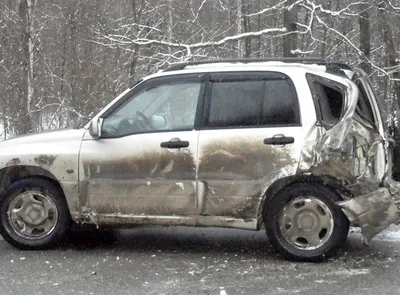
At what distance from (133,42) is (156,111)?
29.4 ft

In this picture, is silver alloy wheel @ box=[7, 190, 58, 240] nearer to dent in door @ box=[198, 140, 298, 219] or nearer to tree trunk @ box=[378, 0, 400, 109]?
dent in door @ box=[198, 140, 298, 219]

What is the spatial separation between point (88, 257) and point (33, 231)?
0.65 m

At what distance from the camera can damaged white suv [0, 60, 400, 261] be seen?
19.7 feet

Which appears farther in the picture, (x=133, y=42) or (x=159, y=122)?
(x=133, y=42)

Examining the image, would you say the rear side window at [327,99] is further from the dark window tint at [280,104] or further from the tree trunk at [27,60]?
the tree trunk at [27,60]

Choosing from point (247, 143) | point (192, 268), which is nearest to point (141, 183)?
point (192, 268)

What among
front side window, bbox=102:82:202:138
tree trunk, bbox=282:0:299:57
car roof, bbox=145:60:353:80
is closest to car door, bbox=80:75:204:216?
front side window, bbox=102:82:202:138

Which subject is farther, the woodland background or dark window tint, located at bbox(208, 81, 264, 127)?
the woodland background

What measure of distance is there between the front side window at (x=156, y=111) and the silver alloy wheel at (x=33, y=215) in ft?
3.10

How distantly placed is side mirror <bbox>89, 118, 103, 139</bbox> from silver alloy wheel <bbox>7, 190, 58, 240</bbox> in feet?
2.70

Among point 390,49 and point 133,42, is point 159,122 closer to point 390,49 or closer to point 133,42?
point 133,42

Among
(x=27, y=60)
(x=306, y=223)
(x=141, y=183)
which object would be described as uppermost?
(x=27, y=60)

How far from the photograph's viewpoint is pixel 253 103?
6.29 metres

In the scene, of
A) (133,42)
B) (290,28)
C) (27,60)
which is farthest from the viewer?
(27,60)
